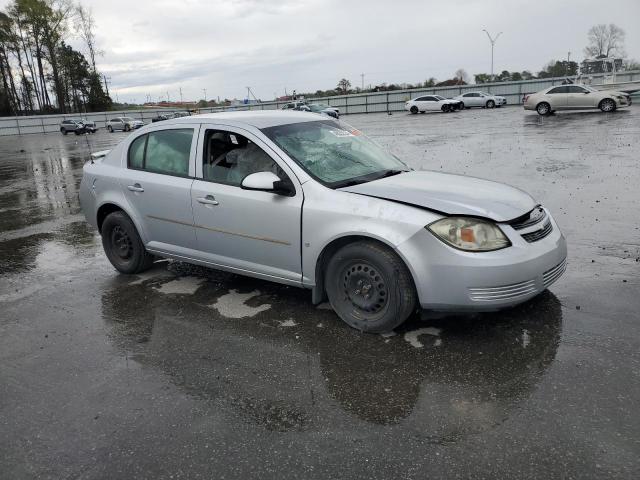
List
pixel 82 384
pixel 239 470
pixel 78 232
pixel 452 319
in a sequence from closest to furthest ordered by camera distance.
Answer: pixel 239 470
pixel 82 384
pixel 452 319
pixel 78 232

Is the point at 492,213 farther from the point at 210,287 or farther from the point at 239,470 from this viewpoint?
the point at 210,287

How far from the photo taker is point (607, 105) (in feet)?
84.9

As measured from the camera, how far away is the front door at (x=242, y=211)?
4.43 m

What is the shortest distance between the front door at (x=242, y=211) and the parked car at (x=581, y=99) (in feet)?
84.0

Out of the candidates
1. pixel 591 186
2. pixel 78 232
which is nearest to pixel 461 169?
pixel 591 186

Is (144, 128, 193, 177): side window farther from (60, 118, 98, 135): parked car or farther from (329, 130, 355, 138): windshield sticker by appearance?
(60, 118, 98, 135): parked car

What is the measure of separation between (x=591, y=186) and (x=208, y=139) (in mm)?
7042

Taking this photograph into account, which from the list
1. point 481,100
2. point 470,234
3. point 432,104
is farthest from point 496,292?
point 481,100

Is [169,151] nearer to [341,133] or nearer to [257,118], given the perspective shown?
[257,118]

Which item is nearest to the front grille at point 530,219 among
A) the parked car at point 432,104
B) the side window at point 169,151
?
the side window at point 169,151

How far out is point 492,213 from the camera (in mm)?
3924

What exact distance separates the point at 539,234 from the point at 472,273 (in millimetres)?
786

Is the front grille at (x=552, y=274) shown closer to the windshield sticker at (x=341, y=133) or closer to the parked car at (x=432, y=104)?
the windshield sticker at (x=341, y=133)

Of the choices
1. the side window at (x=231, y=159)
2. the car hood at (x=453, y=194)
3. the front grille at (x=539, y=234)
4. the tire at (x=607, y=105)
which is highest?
the side window at (x=231, y=159)
